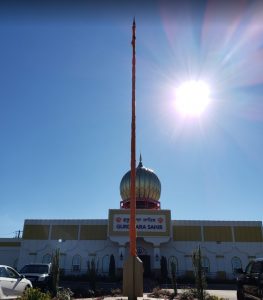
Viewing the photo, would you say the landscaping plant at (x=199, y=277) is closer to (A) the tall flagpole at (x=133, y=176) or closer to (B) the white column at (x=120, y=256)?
(A) the tall flagpole at (x=133, y=176)

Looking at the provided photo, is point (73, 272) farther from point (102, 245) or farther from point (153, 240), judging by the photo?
point (153, 240)

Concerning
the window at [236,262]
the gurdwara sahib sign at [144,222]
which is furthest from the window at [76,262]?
the window at [236,262]

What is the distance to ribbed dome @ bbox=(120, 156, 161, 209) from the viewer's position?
113ft

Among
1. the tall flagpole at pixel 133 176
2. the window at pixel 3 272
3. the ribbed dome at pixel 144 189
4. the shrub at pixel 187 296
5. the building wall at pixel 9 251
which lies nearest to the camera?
the window at pixel 3 272

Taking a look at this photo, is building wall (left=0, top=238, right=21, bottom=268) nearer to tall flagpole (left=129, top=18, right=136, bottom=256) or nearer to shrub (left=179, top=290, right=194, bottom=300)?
shrub (left=179, top=290, right=194, bottom=300)

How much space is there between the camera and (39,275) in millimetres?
16328

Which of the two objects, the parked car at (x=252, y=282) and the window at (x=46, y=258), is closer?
the parked car at (x=252, y=282)

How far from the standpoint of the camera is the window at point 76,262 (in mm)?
31656

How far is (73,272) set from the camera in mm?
31375

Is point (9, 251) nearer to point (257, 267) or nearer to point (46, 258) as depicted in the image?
point (46, 258)

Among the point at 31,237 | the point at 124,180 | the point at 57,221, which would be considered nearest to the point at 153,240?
the point at 124,180

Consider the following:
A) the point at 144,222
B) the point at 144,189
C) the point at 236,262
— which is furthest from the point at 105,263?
the point at 236,262

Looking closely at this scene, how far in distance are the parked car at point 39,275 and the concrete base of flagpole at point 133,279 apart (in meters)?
5.56

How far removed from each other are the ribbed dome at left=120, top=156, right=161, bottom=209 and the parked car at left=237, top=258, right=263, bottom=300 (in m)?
22.1
